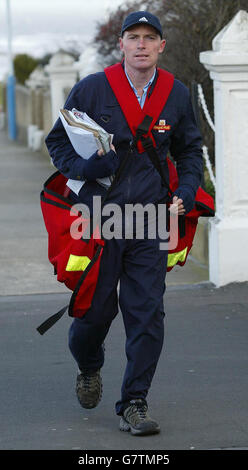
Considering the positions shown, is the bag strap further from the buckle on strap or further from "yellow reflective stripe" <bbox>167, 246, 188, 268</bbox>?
"yellow reflective stripe" <bbox>167, 246, 188, 268</bbox>

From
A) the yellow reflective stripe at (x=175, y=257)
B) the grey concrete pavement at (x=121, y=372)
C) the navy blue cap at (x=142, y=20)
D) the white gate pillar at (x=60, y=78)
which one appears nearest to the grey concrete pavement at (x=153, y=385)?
the grey concrete pavement at (x=121, y=372)

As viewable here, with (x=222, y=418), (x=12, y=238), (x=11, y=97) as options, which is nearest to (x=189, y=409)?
(x=222, y=418)

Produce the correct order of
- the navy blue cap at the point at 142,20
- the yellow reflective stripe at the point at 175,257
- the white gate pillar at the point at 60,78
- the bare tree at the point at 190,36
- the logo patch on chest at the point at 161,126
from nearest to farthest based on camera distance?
1. the navy blue cap at the point at 142,20
2. the logo patch on chest at the point at 161,126
3. the yellow reflective stripe at the point at 175,257
4. the bare tree at the point at 190,36
5. the white gate pillar at the point at 60,78

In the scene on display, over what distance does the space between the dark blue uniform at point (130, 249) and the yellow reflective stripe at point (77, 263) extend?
86mm

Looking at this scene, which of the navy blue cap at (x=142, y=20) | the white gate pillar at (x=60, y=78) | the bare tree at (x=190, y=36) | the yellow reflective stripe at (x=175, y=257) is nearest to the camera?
the navy blue cap at (x=142, y=20)

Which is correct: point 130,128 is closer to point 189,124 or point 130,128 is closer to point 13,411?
point 189,124

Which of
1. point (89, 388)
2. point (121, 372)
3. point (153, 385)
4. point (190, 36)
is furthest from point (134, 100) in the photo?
point (190, 36)

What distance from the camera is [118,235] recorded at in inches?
204

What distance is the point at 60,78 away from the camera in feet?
60.3

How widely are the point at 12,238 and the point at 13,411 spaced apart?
530 centimetres

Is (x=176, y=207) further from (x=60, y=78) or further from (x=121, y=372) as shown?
(x=60, y=78)

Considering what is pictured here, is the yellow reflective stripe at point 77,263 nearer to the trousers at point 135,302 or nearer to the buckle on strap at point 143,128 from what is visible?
the trousers at point 135,302

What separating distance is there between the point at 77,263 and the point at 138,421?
0.77 meters

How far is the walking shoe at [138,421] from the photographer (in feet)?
16.8
